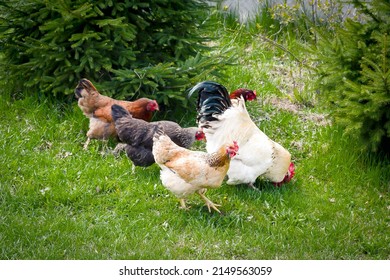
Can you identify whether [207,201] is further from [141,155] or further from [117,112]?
[117,112]

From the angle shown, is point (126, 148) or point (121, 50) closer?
point (126, 148)

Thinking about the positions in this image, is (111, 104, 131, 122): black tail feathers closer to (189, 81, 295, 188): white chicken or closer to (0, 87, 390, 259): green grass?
(0, 87, 390, 259): green grass

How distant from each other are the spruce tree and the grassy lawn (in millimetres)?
447

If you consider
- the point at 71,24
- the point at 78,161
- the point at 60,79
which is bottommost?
the point at 78,161

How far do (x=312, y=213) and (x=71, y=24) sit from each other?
325 cm

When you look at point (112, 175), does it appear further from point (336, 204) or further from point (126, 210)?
point (336, 204)

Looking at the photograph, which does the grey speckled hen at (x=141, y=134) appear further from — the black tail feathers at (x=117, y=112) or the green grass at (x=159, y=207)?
the green grass at (x=159, y=207)

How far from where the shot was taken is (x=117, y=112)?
6852 mm

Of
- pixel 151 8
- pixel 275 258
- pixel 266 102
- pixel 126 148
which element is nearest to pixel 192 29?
pixel 151 8

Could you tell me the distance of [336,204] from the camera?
6.59 metres

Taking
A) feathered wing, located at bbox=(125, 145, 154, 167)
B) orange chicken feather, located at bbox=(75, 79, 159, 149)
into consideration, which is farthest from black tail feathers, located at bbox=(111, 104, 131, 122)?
feathered wing, located at bbox=(125, 145, 154, 167)

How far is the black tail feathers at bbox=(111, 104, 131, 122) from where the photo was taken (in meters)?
6.85

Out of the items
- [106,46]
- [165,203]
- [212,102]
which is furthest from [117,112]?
[165,203]

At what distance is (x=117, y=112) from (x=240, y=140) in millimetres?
1293
